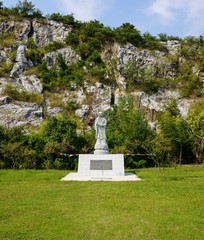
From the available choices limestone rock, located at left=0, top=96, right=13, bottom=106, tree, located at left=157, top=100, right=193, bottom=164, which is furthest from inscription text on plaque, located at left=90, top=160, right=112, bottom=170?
limestone rock, located at left=0, top=96, right=13, bottom=106

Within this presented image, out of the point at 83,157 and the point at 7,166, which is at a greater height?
the point at 83,157

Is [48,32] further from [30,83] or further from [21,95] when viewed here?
[21,95]

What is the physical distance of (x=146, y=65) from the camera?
3447cm

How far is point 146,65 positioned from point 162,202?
103ft

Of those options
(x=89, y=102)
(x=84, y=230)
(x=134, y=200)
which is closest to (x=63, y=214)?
(x=84, y=230)

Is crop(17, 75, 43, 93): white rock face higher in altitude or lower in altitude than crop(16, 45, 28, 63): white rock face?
lower

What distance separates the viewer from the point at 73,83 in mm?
31453

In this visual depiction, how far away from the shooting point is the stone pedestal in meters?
11.5

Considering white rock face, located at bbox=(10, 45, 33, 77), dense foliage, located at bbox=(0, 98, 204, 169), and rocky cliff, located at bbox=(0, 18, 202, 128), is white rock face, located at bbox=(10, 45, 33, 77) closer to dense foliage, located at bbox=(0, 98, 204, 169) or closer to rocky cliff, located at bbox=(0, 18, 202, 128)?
rocky cliff, located at bbox=(0, 18, 202, 128)

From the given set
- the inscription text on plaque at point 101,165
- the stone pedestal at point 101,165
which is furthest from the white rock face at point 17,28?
the inscription text on plaque at point 101,165

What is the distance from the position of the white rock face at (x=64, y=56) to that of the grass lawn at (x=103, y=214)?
29558mm

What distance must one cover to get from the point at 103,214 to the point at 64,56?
32.9 m

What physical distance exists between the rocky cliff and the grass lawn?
67.3ft

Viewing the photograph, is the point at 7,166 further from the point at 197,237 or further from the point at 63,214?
the point at 197,237
